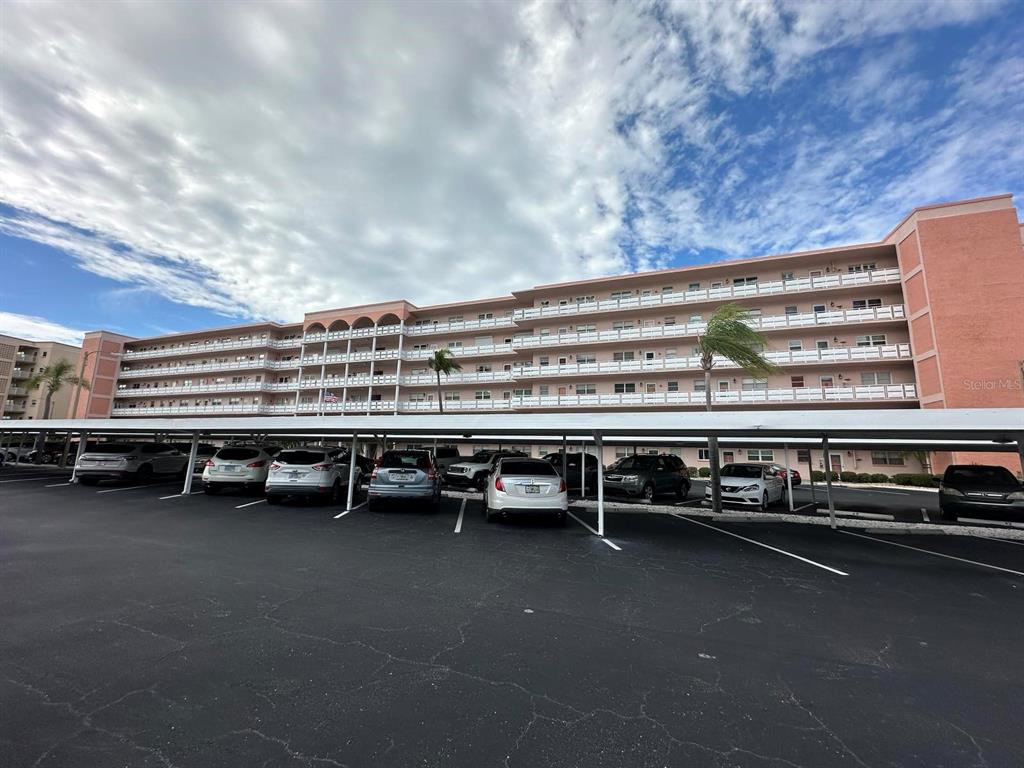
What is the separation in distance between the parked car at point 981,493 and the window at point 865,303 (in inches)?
960

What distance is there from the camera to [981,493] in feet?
37.0

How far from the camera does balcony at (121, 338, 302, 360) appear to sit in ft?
170

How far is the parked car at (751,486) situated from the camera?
14.2m

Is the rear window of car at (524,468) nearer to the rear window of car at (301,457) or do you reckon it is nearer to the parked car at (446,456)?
the rear window of car at (301,457)

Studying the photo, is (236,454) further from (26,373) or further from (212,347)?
(26,373)

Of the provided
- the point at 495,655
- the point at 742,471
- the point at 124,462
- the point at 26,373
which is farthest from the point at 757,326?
the point at 26,373

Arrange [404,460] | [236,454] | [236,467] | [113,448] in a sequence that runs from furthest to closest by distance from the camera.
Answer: [113,448], [236,454], [236,467], [404,460]

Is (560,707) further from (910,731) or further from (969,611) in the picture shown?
(969,611)

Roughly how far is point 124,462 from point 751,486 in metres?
21.6

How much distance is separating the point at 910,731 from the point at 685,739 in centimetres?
154

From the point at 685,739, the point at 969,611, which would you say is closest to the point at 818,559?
the point at 969,611

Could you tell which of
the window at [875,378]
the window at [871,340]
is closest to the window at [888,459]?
the window at [875,378]

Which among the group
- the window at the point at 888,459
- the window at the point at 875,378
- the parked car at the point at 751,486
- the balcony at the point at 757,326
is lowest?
the parked car at the point at 751,486

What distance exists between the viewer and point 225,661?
3.59m
